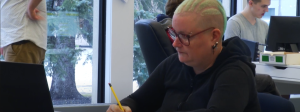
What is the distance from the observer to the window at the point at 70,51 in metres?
4.06

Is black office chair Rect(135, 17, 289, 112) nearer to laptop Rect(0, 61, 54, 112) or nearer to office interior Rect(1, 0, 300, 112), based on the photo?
laptop Rect(0, 61, 54, 112)

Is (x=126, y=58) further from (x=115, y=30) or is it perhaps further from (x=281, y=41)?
(x=281, y=41)

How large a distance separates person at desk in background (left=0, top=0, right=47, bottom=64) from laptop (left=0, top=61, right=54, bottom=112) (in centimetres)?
155

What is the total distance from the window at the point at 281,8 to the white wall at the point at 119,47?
261 centimetres

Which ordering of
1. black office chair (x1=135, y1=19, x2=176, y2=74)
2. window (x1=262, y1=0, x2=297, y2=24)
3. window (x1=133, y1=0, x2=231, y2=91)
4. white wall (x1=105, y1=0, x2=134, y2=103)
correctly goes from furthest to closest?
window (x1=262, y1=0, x2=297, y2=24) < window (x1=133, y1=0, x2=231, y2=91) < white wall (x1=105, y1=0, x2=134, y2=103) < black office chair (x1=135, y1=19, x2=176, y2=74)

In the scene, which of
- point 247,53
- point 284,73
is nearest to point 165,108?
point 247,53

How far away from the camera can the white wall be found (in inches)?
164

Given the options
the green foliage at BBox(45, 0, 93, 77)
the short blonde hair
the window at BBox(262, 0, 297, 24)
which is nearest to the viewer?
the short blonde hair

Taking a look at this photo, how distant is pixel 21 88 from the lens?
37.9 inches

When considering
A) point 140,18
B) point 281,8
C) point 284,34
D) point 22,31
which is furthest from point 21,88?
point 281,8

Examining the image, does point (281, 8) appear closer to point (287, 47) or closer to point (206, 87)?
point (287, 47)

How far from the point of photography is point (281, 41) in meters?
2.77

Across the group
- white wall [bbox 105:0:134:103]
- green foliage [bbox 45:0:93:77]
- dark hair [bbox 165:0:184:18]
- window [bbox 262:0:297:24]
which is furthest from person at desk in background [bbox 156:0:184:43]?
window [bbox 262:0:297:24]

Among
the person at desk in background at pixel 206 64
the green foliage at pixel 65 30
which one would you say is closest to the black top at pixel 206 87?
the person at desk in background at pixel 206 64
